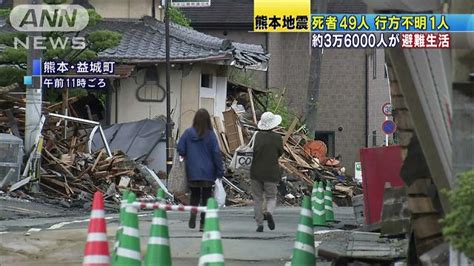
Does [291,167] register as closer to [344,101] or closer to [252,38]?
[252,38]

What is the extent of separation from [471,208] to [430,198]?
2325 millimetres

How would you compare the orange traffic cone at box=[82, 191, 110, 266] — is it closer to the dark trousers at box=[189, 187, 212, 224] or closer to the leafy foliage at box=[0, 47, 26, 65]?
the dark trousers at box=[189, 187, 212, 224]

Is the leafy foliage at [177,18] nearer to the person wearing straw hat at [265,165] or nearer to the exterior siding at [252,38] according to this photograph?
the exterior siding at [252,38]

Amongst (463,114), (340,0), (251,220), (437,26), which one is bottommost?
(251,220)

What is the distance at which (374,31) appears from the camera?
909 cm

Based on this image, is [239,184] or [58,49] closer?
[58,49]

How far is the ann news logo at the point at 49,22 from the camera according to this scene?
22.9m

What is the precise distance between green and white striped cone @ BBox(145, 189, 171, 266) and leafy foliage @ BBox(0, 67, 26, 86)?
16290mm

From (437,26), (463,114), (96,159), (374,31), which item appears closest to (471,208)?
(463,114)

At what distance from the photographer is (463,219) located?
6.61 metres

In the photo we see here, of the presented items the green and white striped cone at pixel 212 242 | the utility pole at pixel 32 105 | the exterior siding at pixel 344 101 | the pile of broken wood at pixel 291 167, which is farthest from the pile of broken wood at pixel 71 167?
the exterior siding at pixel 344 101

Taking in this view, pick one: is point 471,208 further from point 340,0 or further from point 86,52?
point 340,0

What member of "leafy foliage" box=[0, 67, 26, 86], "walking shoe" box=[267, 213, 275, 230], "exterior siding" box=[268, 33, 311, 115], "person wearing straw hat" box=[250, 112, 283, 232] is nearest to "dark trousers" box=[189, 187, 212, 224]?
"person wearing straw hat" box=[250, 112, 283, 232]

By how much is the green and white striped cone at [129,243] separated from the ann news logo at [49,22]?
1398cm
